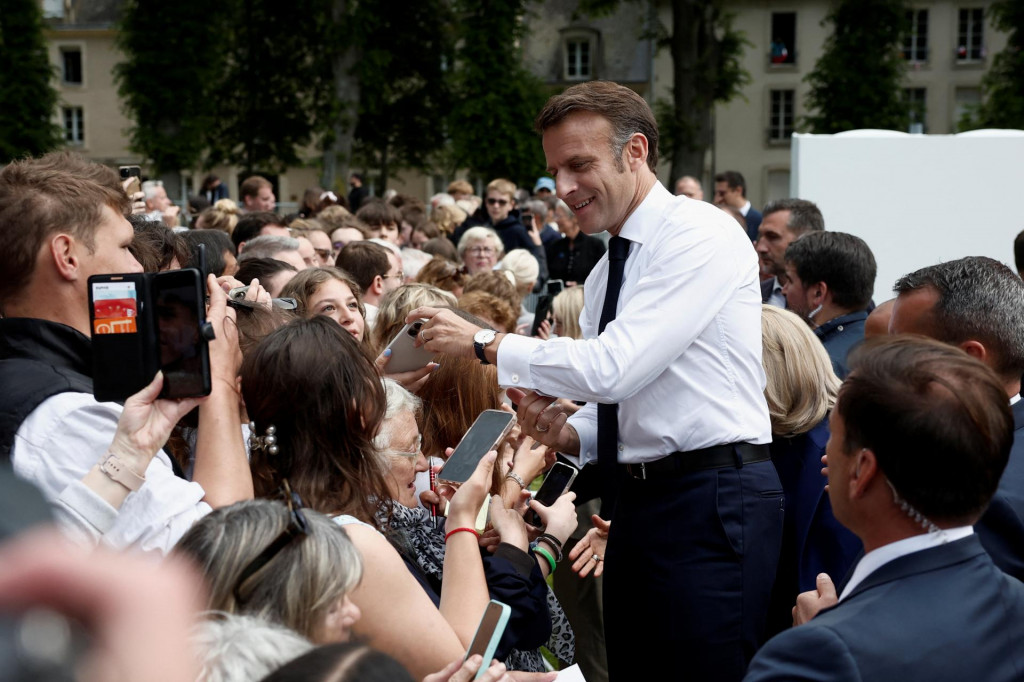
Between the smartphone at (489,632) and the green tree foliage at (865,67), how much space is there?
123 feet

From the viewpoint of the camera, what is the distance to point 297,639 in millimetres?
1729

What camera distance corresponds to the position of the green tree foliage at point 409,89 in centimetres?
3688

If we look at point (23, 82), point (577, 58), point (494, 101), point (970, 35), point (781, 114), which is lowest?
point (494, 101)

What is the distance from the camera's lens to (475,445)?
2902 millimetres

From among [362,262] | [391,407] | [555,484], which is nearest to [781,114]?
[362,262]

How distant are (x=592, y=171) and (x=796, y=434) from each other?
1179 mm

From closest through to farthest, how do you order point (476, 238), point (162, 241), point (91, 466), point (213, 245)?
point (91, 466) < point (162, 241) < point (213, 245) < point (476, 238)

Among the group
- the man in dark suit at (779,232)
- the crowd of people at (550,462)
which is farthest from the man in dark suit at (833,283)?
the man in dark suit at (779,232)

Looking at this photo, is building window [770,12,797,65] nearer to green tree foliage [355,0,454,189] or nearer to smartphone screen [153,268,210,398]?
green tree foliage [355,0,454,189]

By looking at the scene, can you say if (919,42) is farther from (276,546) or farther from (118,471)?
(276,546)

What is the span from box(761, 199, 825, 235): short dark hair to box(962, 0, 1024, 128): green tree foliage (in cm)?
2824

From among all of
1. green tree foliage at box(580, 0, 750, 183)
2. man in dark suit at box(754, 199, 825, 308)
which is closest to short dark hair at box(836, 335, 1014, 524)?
man in dark suit at box(754, 199, 825, 308)

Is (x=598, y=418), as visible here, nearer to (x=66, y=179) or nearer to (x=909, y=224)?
(x=66, y=179)

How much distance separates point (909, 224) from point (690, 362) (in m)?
7.14
